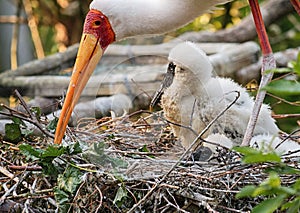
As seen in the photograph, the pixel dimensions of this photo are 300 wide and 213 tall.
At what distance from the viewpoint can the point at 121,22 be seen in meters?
3.59

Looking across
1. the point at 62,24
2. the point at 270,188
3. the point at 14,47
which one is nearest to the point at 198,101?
the point at 270,188

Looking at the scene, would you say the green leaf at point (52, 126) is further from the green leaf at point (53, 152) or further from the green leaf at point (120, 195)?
the green leaf at point (120, 195)

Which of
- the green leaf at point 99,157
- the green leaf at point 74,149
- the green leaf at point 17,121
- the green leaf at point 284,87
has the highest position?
the green leaf at point 284,87

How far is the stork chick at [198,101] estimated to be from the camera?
359 cm

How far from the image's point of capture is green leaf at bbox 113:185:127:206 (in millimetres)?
2816

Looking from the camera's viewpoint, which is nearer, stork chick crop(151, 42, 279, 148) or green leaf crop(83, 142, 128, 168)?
green leaf crop(83, 142, 128, 168)

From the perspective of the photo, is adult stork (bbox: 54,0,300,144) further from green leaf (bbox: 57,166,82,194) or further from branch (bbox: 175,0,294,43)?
branch (bbox: 175,0,294,43)

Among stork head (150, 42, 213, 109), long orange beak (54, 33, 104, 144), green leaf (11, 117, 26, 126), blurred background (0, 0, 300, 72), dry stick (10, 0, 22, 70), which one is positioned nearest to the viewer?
green leaf (11, 117, 26, 126)

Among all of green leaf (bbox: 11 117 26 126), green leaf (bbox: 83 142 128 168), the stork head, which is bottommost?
green leaf (bbox: 11 117 26 126)

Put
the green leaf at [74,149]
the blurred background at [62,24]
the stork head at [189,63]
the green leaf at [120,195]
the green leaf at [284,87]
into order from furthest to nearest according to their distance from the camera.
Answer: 1. the blurred background at [62,24]
2. the stork head at [189,63]
3. the green leaf at [74,149]
4. the green leaf at [120,195]
5. the green leaf at [284,87]

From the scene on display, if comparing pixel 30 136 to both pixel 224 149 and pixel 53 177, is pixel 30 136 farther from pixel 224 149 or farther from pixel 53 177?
pixel 224 149

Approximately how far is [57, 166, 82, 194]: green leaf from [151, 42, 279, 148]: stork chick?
→ 0.82 meters

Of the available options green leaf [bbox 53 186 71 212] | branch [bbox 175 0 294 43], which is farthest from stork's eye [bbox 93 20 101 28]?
branch [bbox 175 0 294 43]

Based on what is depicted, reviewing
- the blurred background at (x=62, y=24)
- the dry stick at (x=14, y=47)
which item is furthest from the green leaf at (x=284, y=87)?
the blurred background at (x=62, y=24)
